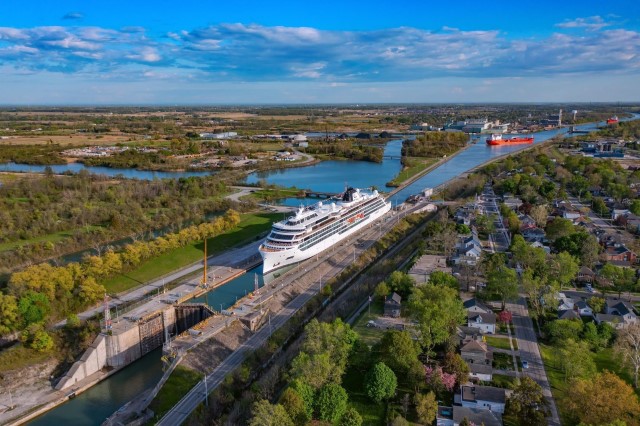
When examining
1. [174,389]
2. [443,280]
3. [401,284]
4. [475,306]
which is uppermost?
[443,280]

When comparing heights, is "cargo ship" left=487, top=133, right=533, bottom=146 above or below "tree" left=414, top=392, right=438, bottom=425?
above

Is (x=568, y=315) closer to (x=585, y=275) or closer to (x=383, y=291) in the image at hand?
(x=585, y=275)

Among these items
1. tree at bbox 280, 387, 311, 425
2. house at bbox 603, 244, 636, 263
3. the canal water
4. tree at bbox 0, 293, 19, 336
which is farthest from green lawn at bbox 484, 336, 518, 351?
the canal water

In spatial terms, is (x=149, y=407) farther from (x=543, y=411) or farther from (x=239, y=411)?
(x=543, y=411)

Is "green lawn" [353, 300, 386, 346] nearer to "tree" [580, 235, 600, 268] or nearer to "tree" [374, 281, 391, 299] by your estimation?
"tree" [374, 281, 391, 299]

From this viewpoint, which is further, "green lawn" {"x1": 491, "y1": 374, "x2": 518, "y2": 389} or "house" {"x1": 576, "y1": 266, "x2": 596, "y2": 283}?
"house" {"x1": 576, "y1": 266, "x2": 596, "y2": 283}

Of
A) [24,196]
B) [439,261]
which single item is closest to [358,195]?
[439,261]

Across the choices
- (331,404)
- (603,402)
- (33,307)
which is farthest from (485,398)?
(33,307)
